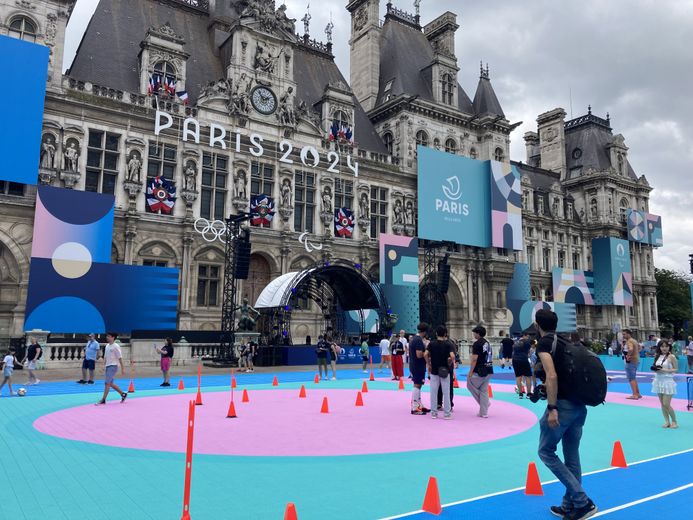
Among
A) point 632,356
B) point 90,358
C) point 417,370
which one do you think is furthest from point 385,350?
point 417,370

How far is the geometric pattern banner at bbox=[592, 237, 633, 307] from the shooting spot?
5741cm

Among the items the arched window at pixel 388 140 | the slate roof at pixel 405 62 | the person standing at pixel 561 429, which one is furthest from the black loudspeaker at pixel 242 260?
the slate roof at pixel 405 62

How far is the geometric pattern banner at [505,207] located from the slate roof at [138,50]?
32.7ft

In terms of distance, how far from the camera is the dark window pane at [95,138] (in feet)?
97.2

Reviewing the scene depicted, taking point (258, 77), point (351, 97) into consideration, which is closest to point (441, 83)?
point (351, 97)

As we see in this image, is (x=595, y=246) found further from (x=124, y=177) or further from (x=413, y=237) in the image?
(x=124, y=177)

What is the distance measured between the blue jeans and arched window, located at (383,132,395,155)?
39.7 m

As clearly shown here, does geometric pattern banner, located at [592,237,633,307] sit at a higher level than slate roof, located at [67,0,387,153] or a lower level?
lower

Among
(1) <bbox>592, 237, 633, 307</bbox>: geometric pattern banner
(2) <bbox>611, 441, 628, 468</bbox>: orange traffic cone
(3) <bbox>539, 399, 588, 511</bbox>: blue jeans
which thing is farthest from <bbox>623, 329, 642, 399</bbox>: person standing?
(1) <bbox>592, 237, 633, 307</bbox>: geometric pattern banner

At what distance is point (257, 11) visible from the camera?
36.1 meters

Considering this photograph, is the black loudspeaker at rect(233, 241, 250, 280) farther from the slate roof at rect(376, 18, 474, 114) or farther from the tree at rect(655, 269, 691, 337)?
the tree at rect(655, 269, 691, 337)

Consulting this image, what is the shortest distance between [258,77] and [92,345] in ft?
74.0

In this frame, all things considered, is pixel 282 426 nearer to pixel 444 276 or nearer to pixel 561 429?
pixel 561 429

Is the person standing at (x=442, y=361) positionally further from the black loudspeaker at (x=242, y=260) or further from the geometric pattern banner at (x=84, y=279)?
the geometric pattern banner at (x=84, y=279)
